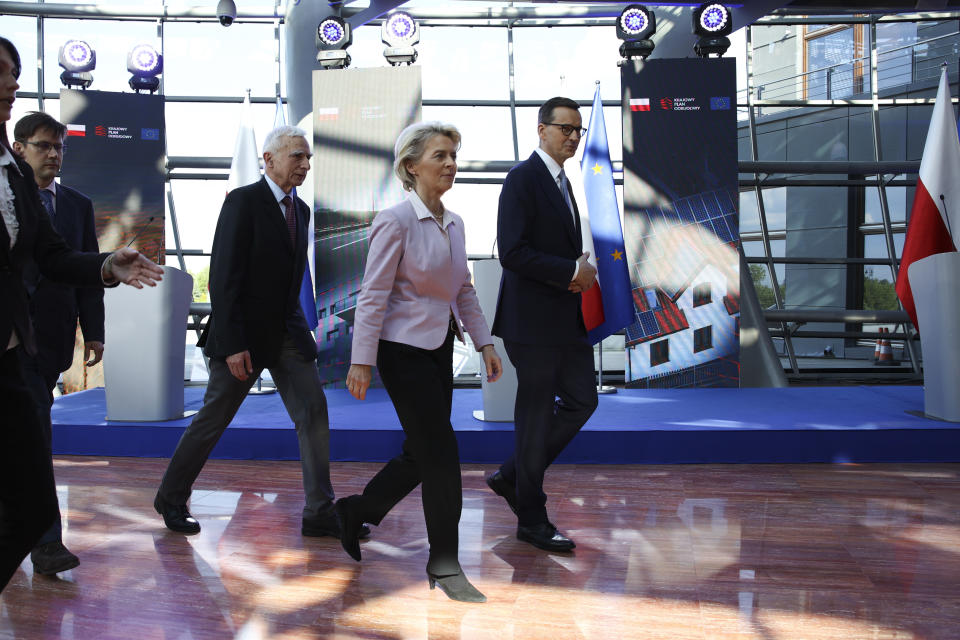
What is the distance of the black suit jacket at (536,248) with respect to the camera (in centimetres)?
262

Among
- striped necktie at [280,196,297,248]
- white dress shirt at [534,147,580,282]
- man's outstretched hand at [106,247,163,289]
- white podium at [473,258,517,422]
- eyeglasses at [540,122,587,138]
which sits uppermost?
eyeglasses at [540,122,587,138]

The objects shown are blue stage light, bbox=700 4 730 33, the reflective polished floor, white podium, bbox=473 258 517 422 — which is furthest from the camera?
blue stage light, bbox=700 4 730 33

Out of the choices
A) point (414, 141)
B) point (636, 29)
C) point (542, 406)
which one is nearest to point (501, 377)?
point (542, 406)

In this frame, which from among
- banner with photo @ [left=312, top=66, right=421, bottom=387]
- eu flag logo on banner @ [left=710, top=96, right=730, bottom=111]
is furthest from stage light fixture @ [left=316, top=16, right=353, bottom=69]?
eu flag logo on banner @ [left=710, top=96, right=730, bottom=111]

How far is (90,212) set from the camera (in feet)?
9.27

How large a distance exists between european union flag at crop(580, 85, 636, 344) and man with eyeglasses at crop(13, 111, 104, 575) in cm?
228

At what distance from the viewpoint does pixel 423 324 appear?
2209 mm

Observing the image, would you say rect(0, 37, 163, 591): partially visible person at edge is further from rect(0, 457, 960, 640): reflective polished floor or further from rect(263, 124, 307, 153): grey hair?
rect(263, 124, 307, 153): grey hair

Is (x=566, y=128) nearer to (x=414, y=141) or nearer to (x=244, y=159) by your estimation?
(x=414, y=141)

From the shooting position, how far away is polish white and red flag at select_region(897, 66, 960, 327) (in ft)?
14.5

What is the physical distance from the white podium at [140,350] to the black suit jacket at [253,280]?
1.79 m

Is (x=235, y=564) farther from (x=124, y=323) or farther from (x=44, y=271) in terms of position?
(x=124, y=323)

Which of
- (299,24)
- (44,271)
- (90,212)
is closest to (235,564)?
(44,271)

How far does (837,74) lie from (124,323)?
25.5 feet
